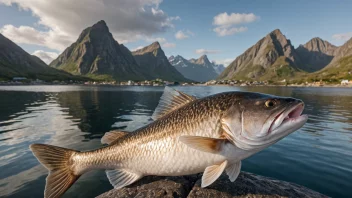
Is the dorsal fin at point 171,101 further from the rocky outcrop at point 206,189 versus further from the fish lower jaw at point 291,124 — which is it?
the fish lower jaw at point 291,124

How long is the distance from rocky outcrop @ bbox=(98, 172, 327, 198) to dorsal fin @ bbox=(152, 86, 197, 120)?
195 centimetres

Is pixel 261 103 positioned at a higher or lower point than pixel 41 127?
higher

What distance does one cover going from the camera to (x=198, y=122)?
4.58m

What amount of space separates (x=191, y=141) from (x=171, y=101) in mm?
1904

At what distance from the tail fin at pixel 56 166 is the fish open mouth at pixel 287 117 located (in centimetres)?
528

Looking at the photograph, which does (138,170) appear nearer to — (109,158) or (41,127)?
(109,158)

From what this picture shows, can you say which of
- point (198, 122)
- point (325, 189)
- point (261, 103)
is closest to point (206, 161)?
point (198, 122)

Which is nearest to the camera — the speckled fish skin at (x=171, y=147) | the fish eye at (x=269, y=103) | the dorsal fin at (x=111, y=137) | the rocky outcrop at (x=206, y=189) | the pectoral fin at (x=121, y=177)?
the fish eye at (x=269, y=103)

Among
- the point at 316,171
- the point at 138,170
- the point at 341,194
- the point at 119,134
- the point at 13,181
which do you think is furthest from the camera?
the point at 316,171

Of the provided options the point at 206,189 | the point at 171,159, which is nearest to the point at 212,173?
the point at 171,159

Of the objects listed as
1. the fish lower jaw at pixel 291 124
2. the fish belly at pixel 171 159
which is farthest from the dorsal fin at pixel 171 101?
the fish lower jaw at pixel 291 124

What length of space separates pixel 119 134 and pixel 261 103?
4.01 meters

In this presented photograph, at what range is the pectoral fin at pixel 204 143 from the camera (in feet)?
13.4

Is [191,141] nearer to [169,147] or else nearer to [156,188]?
[169,147]
